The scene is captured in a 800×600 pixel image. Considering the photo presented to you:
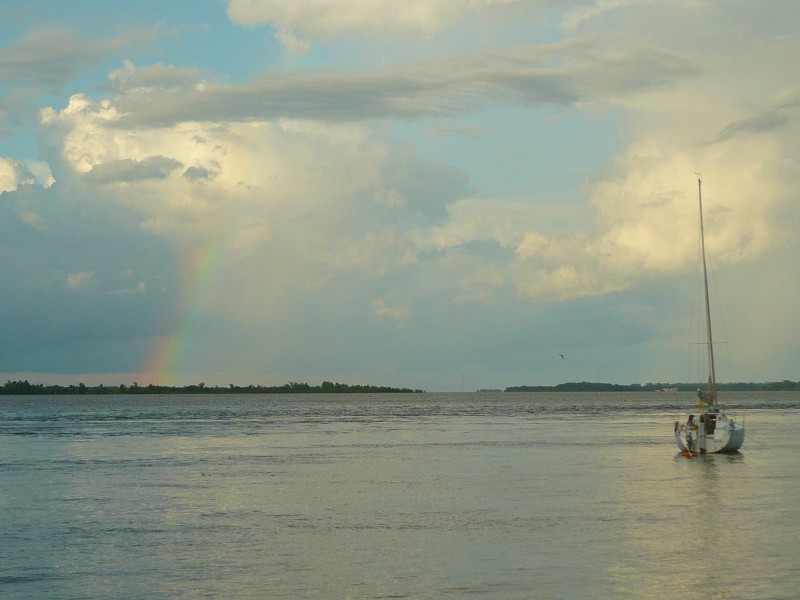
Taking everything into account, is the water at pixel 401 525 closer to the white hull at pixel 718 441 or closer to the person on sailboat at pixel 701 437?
the white hull at pixel 718 441

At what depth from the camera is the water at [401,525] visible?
25328 millimetres

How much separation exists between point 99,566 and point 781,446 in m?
63.1

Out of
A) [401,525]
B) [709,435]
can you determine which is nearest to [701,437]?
[709,435]

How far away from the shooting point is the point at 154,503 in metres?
41.6

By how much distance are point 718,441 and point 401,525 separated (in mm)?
39531

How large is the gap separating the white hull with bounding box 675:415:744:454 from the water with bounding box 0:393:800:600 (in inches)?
52.2

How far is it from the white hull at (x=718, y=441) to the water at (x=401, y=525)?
133cm

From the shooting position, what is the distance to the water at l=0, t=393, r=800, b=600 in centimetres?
2533

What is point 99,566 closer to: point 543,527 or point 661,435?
point 543,527

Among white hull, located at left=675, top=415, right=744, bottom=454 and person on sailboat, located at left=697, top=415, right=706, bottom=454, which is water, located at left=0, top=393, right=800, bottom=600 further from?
person on sailboat, located at left=697, top=415, right=706, bottom=454

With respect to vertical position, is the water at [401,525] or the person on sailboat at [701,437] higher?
the person on sailboat at [701,437]

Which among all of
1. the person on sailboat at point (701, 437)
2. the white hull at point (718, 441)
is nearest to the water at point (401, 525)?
the white hull at point (718, 441)

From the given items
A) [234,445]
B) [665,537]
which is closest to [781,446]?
[234,445]

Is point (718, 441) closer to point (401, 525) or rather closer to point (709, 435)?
point (709, 435)
